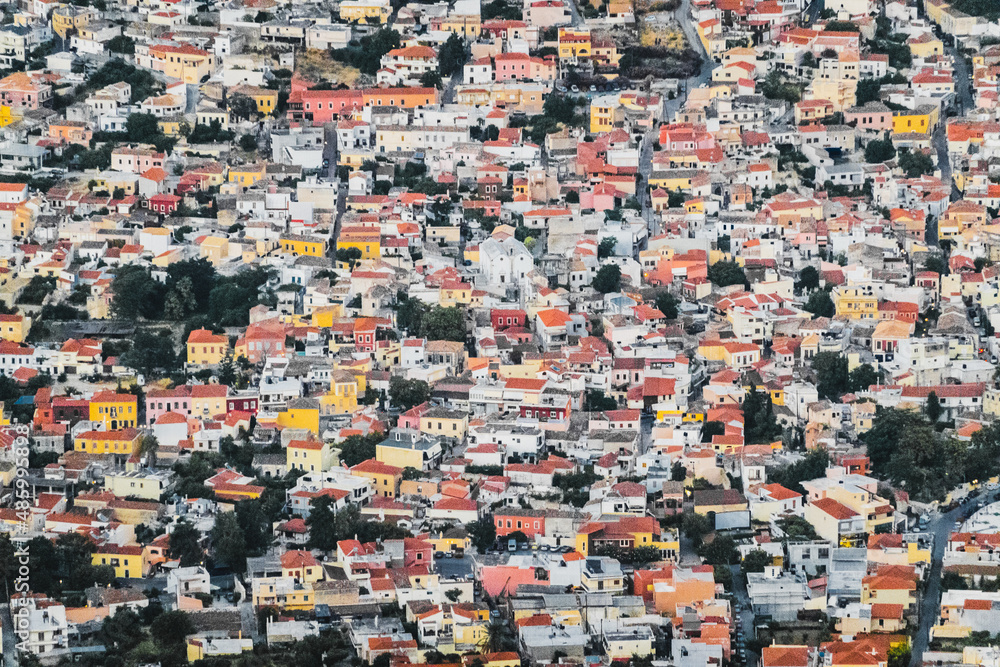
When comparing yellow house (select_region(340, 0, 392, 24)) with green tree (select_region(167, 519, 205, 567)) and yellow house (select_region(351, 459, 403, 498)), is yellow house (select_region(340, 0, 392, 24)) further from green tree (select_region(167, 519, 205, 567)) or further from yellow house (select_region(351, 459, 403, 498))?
green tree (select_region(167, 519, 205, 567))

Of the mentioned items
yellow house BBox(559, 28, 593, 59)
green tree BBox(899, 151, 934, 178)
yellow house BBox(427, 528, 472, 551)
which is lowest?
yellow house BBox(427, 528, 472, 551)

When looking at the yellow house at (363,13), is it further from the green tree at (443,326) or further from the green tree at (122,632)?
the green tree at (122,632)

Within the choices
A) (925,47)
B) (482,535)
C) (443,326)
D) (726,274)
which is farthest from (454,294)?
(925,47)

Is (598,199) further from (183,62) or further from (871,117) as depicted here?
(183,62)

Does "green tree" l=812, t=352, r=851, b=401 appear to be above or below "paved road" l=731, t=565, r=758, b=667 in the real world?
above

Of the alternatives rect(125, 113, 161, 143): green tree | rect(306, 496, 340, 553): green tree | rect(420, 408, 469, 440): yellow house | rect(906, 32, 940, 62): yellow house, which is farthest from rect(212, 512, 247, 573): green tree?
rect(906, 32, 940, 62): yellow house

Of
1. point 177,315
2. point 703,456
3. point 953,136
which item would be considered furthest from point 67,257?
point 953,136

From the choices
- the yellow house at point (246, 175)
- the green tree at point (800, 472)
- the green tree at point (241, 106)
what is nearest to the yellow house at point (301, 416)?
the green tree at point (800, 472)
